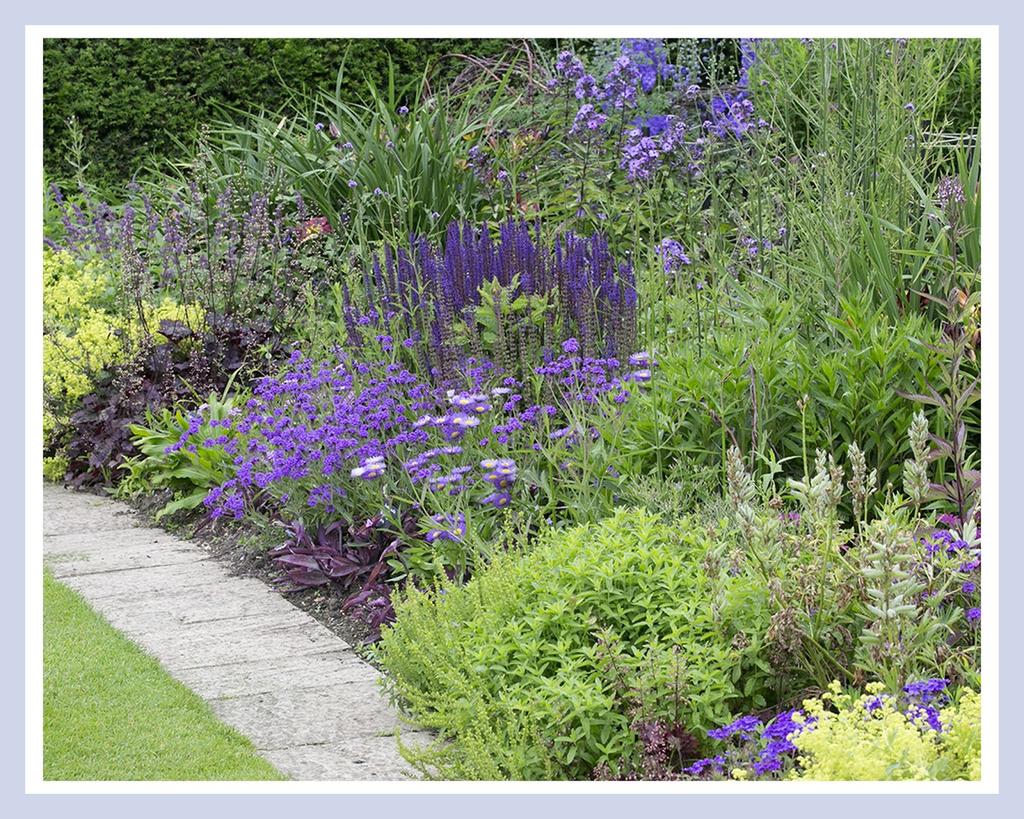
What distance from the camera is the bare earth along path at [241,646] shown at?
148 inches

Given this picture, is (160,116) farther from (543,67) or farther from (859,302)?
(859,302)

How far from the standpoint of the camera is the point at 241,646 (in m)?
4.54

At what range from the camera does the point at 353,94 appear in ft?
36.7

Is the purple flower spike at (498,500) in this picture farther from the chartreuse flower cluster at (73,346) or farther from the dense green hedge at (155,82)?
the dense green hedge at (155,82)

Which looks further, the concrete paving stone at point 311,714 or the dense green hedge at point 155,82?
the dense green hedge at point 155,82

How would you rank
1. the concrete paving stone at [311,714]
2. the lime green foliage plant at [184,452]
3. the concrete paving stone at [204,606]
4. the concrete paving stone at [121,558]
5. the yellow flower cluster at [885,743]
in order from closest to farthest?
the yellow flower cluster at [885,743]
the concrete paving stone at [311,714]
the concrete paving stone at [204,606]
the concrete paving stone at [121,558]
the lime green foliage plant at [184,452]

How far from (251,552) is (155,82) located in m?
6.81

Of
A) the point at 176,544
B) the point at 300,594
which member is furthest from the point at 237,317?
the point at 300,594

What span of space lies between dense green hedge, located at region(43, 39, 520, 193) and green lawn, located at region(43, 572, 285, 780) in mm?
7111

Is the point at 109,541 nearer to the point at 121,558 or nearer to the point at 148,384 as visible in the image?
the point at 121,558

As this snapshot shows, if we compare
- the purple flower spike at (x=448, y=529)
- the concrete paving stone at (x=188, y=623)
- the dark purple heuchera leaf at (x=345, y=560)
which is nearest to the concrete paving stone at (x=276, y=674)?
the concrete paving stone at (x=188, y=623)

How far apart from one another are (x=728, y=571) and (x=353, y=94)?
8372mm

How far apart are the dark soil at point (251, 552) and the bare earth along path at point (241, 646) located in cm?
6

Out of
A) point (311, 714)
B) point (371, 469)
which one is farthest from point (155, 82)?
point (311, 714)
